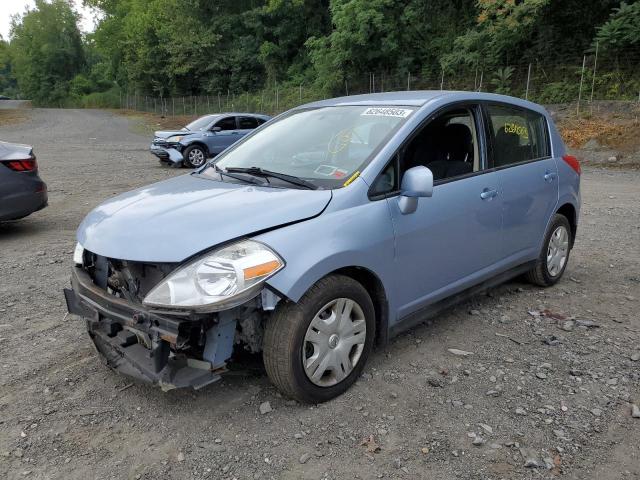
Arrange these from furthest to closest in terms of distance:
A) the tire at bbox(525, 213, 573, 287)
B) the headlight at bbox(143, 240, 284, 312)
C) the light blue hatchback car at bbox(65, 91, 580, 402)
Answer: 1. the tire at bbox(525, 213, 573, 287)
2. the light blue hatchback car at bbox(65, 91, 580, 402)
3. the headlight at bbox(143, 240, 284, 312)

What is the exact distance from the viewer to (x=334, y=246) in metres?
2.94

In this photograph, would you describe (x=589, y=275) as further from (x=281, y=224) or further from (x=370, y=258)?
(x=281, y=224)

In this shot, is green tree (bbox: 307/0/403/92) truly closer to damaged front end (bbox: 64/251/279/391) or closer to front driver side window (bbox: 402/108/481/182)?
front driver side window (bbox: 402/108/481/182)

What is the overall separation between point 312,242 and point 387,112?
129cm

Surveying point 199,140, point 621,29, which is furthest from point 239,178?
point 621,29

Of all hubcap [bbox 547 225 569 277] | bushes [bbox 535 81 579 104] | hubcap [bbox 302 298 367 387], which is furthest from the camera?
bushes [bbox 535 81 579 104]

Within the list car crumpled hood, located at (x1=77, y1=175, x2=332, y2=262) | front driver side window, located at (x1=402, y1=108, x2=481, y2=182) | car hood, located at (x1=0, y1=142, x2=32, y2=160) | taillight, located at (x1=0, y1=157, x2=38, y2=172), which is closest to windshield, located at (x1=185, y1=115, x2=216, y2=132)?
car hood, located at (x1=0, y1=142, x2=32, y2=160)

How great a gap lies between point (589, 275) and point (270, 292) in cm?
391

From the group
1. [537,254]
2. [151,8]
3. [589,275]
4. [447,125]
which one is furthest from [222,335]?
[151,8]

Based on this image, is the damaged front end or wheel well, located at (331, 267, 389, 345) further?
wheel well, located at (331, 267, 389, 345)

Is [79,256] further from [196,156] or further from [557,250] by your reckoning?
[196,156]

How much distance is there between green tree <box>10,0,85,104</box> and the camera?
72.9 meters

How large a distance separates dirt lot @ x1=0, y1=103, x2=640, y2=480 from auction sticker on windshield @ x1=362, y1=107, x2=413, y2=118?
157 cm

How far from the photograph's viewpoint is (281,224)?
114 inches
